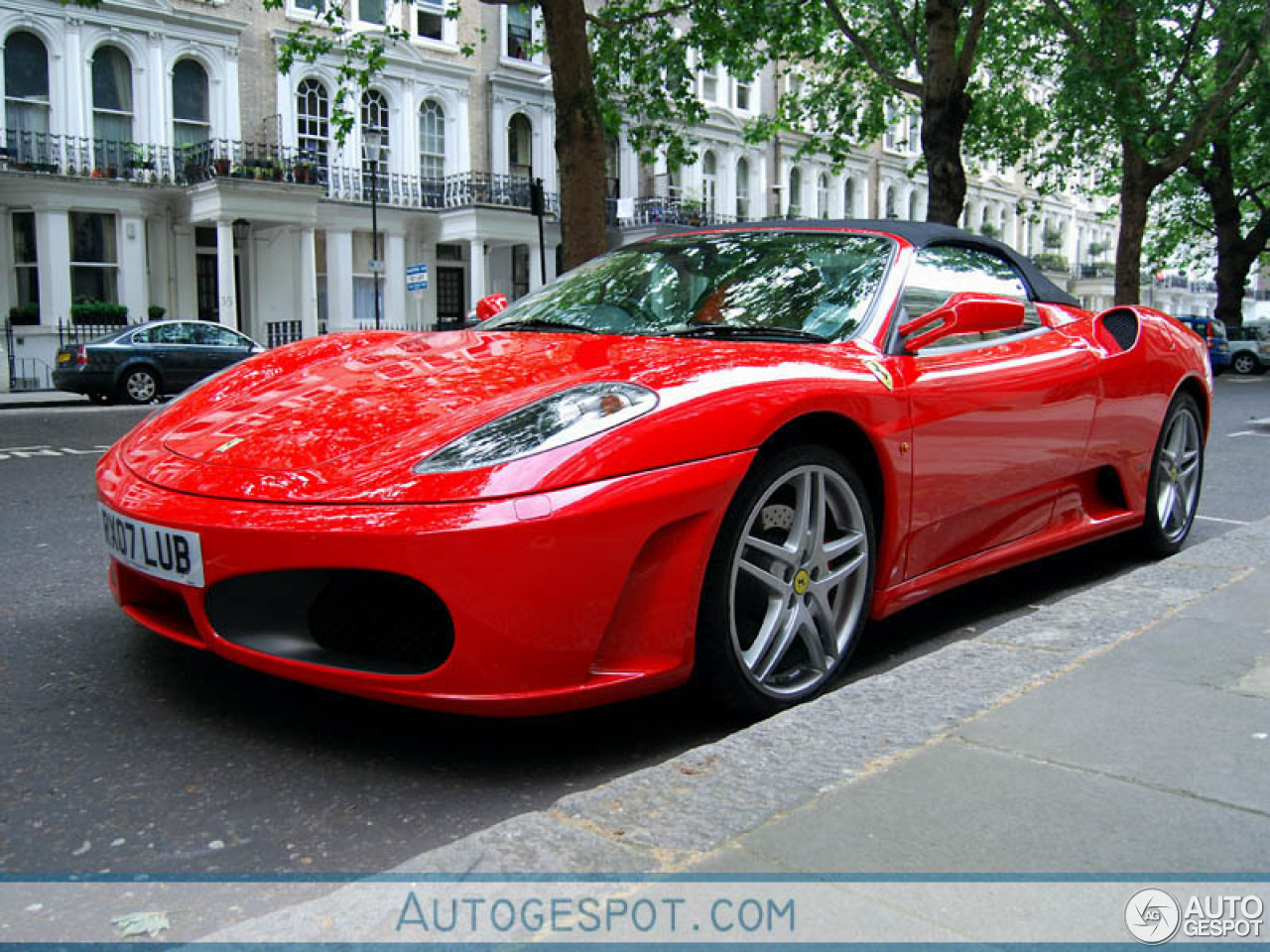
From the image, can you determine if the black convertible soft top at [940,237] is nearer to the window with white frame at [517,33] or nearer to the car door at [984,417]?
the car door at [984,417]

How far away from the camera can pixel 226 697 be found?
2.97m

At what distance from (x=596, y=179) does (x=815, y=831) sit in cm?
1247

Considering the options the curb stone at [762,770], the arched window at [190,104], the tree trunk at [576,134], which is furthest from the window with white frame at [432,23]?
the curb stone at [762,770]

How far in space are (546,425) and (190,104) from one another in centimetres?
2478

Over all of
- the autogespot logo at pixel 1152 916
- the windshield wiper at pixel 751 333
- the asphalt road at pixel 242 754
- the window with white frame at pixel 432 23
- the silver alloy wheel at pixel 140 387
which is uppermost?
the window with white frame at pixel 432 23

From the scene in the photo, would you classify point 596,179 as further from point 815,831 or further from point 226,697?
point 815,831

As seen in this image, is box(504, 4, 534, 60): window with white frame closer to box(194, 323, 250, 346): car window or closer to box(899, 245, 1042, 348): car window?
box(194, 323, 250, 346): car window

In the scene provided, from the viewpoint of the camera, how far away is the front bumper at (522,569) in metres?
2.33

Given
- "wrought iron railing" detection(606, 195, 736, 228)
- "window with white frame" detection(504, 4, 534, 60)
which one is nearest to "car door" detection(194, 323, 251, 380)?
"window with white frame" detection(504, 4, 534, 60)

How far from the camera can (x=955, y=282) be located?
392cm

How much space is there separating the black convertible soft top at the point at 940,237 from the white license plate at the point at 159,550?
7.57ft

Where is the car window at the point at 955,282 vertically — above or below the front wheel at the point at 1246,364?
above

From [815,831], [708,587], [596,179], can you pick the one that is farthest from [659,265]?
[596,179]

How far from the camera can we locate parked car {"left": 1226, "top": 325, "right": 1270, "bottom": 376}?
32.4 meters
